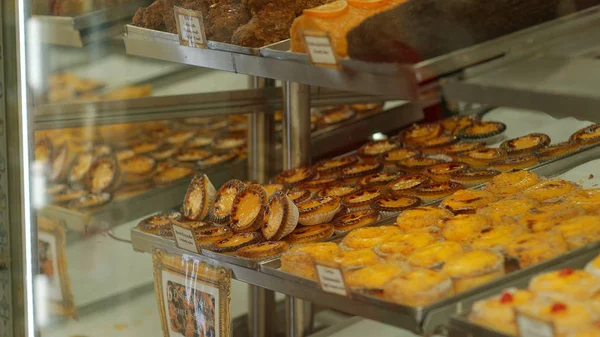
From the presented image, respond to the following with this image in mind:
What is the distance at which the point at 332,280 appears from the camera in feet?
5.49

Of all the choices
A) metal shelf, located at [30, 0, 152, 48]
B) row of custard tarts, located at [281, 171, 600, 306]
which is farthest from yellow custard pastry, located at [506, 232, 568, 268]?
metal shelf, located at [30, 0, 152, 48]

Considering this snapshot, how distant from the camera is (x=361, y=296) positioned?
5.37 ft

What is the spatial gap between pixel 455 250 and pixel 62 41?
1.61 meters

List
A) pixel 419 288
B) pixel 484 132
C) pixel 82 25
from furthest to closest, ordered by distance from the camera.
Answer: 1. pixel 82 25
2. pixel 484 132
3. pixel 419 288

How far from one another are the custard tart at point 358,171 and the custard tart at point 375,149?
0.08 meters

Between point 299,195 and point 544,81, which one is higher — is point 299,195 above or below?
below

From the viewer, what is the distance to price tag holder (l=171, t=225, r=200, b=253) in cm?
206

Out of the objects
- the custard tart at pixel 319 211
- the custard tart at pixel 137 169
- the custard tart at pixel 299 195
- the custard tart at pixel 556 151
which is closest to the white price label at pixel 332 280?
the custard tart at pixel 319 211

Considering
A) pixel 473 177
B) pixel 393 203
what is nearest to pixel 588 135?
pixel 473 177

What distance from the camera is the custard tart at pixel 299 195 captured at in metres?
2.19

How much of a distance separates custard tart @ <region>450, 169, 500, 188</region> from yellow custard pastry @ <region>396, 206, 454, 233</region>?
23cm

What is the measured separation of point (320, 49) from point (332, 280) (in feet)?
1.35

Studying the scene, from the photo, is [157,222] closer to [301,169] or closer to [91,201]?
[301,169]

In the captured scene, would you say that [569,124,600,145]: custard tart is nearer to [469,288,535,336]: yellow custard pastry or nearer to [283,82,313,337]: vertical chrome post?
[283,82,313,337]: vertical chrome post
